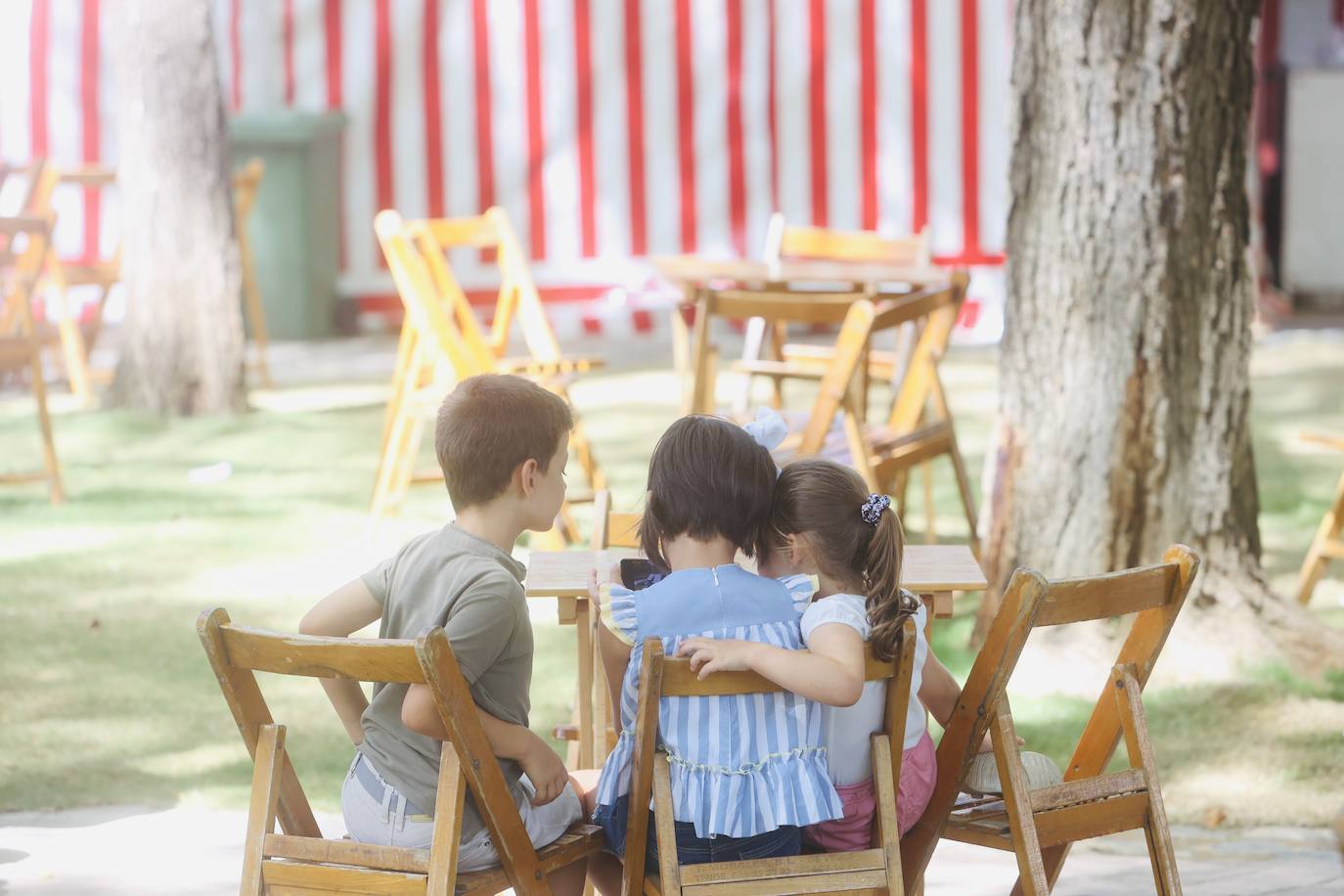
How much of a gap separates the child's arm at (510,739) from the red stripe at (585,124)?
27.0ft

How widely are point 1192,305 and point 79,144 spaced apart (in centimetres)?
793

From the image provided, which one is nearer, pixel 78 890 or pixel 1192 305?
pixel 78 890

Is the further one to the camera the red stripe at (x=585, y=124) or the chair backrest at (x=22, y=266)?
the red stripe at (x=585, y=124)

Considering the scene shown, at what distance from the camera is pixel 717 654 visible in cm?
189

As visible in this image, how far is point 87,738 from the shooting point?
343 cm

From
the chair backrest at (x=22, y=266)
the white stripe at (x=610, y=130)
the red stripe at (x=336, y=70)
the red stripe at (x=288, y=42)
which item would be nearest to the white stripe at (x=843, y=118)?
the white stripe at (x=610, y=130)

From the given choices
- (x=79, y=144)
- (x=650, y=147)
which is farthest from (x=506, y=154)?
(x=79, y=144)

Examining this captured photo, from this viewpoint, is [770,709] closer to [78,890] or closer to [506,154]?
[78,890]

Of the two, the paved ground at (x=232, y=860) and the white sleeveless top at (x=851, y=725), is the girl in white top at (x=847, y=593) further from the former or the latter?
the paved ground at (x=232, y=860)

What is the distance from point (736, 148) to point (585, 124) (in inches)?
35.2

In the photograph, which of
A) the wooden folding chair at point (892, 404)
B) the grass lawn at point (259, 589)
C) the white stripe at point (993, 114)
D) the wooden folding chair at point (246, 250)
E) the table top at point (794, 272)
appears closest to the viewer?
the grass lawn at point (259, 589)

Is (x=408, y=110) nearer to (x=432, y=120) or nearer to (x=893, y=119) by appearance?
(x=432, y=120)

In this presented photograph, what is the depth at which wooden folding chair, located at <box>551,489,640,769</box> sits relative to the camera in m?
2.39

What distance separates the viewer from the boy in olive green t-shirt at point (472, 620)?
6.43ft
